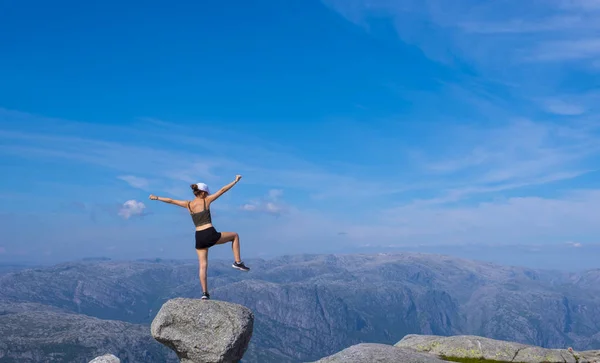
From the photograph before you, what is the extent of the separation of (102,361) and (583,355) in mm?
49860

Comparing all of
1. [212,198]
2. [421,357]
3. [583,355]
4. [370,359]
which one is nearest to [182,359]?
[212,198]

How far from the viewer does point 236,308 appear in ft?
100.0

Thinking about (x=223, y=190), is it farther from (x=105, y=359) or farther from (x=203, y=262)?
(x=105, y=359)

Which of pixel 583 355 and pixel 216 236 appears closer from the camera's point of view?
pixel 216 236

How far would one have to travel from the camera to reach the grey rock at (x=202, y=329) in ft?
95.8

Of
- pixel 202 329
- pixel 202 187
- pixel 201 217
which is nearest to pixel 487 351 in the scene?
pixel 202 329

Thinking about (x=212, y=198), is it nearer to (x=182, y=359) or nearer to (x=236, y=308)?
(x=236, y=308)

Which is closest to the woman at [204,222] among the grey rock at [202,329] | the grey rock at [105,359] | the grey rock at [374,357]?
the grey rock at [202,329]

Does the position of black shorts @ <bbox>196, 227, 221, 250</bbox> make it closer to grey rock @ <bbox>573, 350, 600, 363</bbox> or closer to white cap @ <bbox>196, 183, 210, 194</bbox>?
white cap @ <bbox>196, 183, 210, 194</bbox>

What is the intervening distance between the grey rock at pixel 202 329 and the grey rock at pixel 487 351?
2890 centimetres

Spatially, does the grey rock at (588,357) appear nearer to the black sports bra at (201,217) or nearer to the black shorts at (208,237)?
the black shorts at (208,237)

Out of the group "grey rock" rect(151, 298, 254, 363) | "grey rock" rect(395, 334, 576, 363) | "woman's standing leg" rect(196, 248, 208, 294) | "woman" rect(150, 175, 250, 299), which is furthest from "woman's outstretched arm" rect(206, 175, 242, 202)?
"grey rock" rect(395, 334, 576, 363)

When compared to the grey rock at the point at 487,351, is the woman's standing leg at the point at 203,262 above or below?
above

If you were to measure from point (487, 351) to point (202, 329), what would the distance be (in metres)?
34.3
